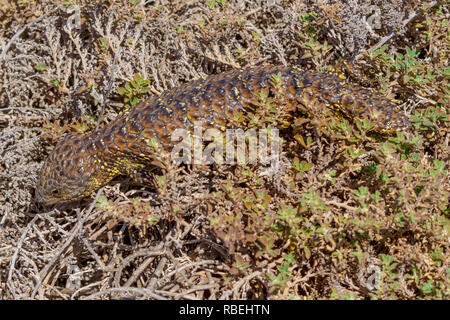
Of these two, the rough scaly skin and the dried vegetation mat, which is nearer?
the dried vegetation mat

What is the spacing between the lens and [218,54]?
468 cm

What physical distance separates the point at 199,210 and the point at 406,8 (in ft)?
9.29

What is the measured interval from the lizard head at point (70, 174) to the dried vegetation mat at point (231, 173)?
153mm

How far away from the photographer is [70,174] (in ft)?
13.6

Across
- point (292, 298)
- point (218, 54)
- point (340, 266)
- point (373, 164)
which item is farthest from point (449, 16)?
point (292, 298)

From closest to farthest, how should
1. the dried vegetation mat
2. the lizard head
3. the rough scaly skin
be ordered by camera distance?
the dried vegetation mat → the rough scaly skin → the lizard head

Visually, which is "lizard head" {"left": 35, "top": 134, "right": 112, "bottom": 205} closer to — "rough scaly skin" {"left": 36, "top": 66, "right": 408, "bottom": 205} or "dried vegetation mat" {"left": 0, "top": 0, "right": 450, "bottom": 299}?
"rough scaly skin" {"left": 36, "top": 66, "right": 408, "bottom": 205}

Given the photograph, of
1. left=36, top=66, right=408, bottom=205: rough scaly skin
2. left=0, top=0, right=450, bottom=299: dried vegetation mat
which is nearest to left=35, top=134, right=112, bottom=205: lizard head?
left=36, top=66, right=408, bottom=205: rough scaly skin

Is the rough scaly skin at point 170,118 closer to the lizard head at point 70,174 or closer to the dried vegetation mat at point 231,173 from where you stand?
the lizard head at point 70,174

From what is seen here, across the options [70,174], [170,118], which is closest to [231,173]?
[170,118]

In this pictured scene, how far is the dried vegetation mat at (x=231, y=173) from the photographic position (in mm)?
3344

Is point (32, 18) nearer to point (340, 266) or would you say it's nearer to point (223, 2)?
point (223, 2)

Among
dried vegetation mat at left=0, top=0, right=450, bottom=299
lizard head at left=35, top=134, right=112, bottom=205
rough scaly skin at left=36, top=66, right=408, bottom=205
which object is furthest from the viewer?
lizard head at left=35, top=134, right=112, bottom=205

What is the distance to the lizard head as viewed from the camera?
13.6ft
